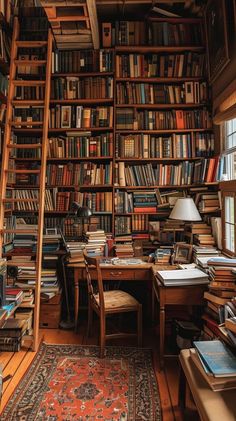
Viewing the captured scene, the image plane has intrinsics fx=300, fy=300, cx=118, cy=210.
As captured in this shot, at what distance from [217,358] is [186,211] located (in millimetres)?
1638

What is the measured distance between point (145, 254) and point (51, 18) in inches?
101

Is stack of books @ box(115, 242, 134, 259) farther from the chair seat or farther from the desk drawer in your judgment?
the chair seat

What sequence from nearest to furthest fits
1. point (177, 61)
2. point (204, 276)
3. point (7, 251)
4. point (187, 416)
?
point (187, 416)
point (204, 276)
point (7, 251)
point (177, 61)

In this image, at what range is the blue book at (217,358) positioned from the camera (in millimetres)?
1427

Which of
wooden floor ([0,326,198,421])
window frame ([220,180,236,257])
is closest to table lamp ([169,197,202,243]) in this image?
window frame ([220,180,236,257])

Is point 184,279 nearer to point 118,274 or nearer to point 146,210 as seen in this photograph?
point 118,274

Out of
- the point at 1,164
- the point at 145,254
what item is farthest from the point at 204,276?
the point at 1,164

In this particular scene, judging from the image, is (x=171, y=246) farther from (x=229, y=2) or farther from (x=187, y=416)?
(x=229, y=2)

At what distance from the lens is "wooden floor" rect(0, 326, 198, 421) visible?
1938 millimetres

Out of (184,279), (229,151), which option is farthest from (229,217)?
(184,279)

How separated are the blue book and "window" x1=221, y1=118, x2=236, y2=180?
1.71 meters

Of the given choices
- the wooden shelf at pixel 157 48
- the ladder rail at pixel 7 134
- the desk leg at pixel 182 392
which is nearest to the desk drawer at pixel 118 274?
the ladder rail at pixel 7 134

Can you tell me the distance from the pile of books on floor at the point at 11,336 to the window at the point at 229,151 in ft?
7.83

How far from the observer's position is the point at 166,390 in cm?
215
